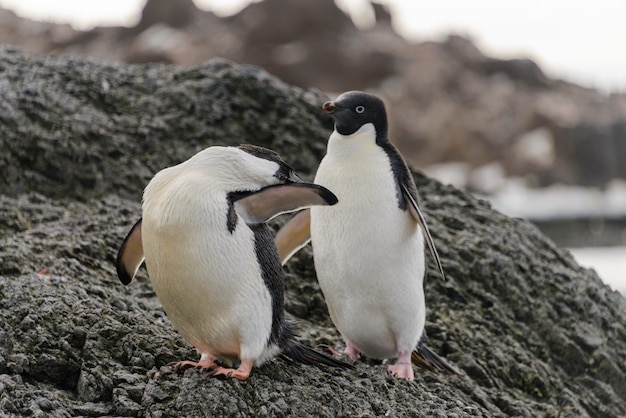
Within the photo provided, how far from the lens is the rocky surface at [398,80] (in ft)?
78.2

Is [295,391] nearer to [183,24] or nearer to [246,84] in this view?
[246,84]

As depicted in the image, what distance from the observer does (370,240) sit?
3248mm

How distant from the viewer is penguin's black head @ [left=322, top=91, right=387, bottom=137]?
3346 millimetres

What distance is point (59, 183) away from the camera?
4105 mm

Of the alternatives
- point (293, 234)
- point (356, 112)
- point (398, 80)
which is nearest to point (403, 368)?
point (293, 234)

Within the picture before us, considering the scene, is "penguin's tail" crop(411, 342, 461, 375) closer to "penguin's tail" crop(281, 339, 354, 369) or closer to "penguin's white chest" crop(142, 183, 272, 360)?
"penguin's tail" crop(281, 339, 354, 369)

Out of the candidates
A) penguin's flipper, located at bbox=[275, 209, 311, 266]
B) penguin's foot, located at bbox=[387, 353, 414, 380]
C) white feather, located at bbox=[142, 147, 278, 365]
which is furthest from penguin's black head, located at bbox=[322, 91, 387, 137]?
penguin's foot, located at bbox=[387, 353, 414, 380]

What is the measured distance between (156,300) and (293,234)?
57 centimetres

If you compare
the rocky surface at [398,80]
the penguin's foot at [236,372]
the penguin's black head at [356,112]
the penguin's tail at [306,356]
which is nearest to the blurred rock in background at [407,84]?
the rocky surface at [398,80]

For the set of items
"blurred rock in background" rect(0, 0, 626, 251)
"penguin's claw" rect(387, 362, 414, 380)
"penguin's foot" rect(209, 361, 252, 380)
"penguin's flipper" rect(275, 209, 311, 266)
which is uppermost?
"penguin's flipper" rect(275, 209, 311, 266)

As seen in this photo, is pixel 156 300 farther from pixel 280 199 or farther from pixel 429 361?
pixel 429 361

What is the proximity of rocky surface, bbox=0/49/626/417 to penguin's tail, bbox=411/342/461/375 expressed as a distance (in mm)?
41

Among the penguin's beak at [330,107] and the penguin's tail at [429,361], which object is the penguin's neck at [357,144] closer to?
the penguin's beak at [330,107]

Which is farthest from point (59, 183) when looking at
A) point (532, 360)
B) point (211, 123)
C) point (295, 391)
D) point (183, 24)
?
point (183, 24)
